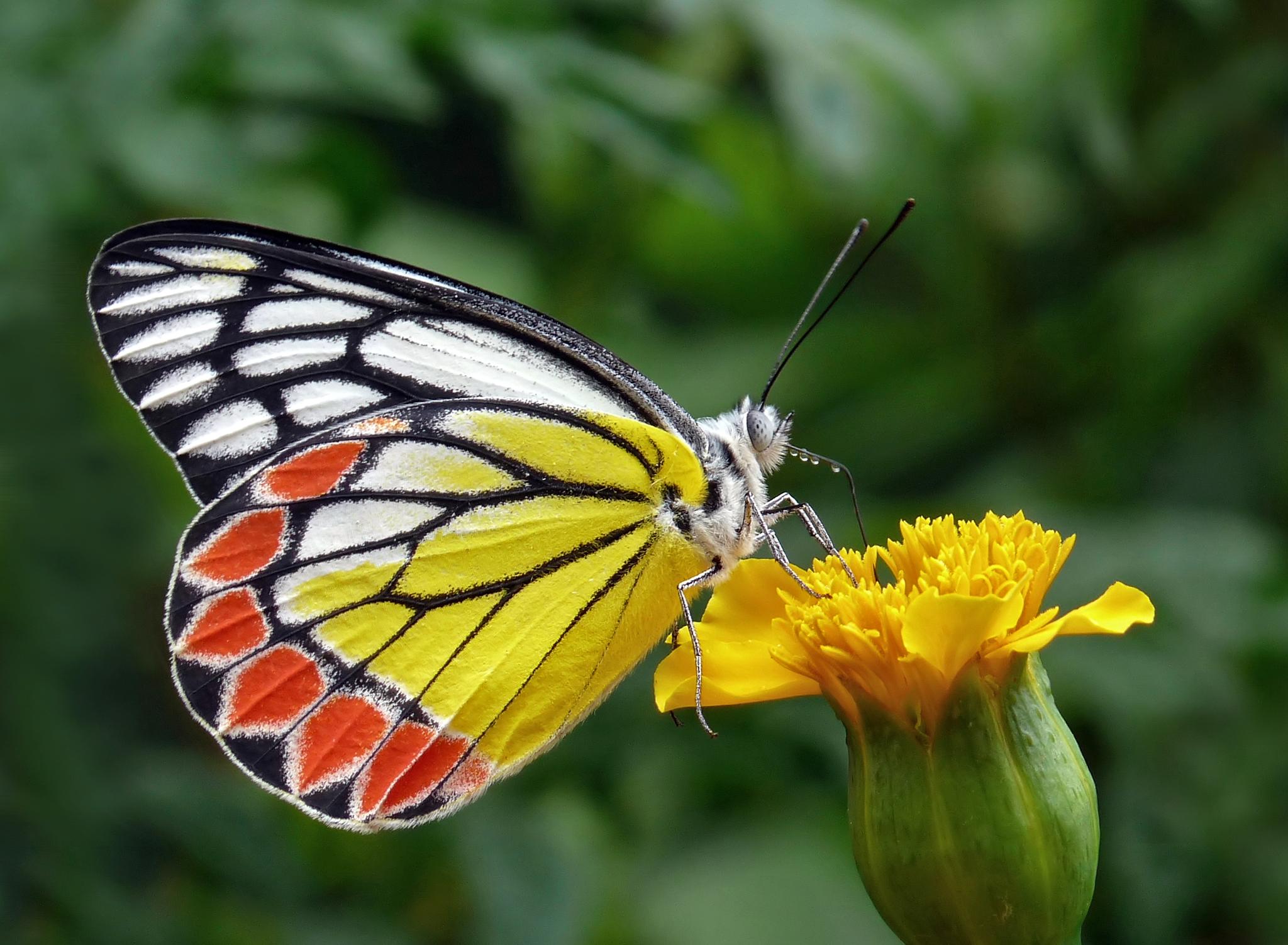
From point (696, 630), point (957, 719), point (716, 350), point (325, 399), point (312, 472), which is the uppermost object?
point (716, 350)

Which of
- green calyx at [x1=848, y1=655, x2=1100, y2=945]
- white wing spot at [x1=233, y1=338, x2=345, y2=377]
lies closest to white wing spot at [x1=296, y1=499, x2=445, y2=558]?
white wing spot at [x1=233, y1=338, x2=345, y2=377]

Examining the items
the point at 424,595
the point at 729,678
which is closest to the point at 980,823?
the point at 729,678

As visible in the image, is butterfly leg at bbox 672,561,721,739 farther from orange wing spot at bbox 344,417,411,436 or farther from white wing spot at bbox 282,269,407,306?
white wing spot at bbox 282,269,407,306

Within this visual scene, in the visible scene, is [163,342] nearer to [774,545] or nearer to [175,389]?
[175,389]

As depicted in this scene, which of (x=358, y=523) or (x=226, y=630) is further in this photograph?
(x=358, y=523)

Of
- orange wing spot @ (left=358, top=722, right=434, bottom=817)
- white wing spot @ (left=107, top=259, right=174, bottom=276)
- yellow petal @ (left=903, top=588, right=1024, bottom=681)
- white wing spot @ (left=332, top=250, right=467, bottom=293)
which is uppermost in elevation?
white wing spot @ (left=332, top=250, right=467, bottom=293)

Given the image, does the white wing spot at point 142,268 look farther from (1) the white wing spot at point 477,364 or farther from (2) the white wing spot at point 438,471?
(2) the white wing spot at point 438,471
